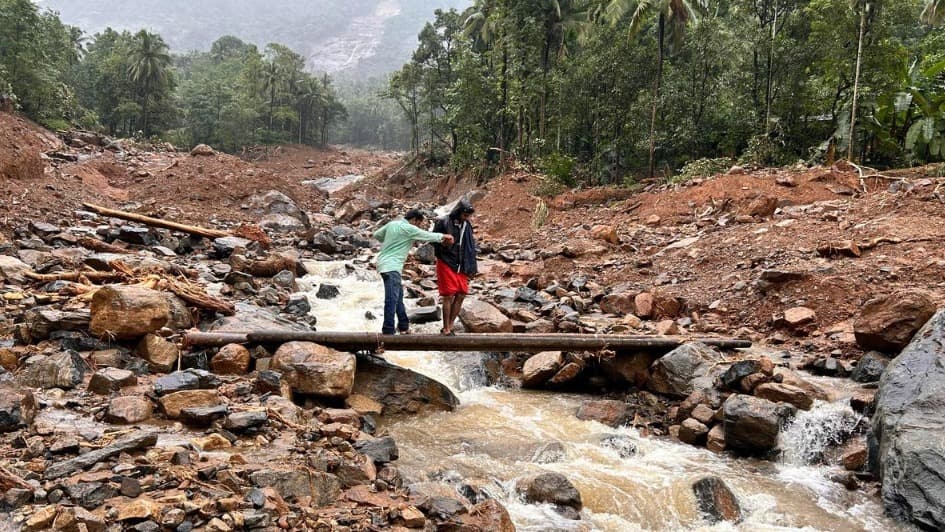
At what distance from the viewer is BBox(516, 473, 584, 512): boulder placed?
5.13 meters

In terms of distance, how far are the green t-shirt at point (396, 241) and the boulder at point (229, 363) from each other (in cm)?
188

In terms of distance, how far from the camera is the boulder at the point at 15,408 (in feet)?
14.2

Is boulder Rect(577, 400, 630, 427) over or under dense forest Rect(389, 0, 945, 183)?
under

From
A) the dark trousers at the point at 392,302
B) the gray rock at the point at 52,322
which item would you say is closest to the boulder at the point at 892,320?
the dark trousers at the point at 392,302

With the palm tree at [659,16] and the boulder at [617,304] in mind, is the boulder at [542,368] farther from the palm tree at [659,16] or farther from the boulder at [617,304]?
the palm tree at [659,16]

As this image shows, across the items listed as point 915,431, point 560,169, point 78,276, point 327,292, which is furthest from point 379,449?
point 560,169

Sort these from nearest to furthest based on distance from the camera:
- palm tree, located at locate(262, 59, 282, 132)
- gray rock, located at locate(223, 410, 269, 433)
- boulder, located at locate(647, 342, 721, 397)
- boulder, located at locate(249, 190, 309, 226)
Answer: gray rock, located at locate(223, 410, 269, 433)
boulder, located at locate(647, 342, 721, 397)
boulder, located at locate(249, 190, 309, 226)
palm tree, located at locate(262, 59, 282, 132)

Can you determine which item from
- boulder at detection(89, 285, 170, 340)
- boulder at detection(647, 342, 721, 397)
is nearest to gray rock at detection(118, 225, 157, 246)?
boulder at detection(89, 285, 170, 340)

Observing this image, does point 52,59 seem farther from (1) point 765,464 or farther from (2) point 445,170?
(1) point 765,464

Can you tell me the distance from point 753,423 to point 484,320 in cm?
431

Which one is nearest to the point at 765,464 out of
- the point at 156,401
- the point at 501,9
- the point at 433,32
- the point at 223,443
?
the point at 223,443

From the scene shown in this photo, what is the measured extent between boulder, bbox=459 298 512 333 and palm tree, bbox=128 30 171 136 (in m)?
48.1

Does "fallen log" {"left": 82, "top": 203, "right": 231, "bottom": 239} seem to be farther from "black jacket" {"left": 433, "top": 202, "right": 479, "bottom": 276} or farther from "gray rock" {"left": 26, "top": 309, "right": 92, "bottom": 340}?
"black jacket" {"left": 433, "top": 202, "right": 479, "bottom": 276}

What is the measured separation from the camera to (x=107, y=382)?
555 centimetres
